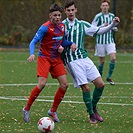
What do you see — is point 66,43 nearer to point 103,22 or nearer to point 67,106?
point 67,106

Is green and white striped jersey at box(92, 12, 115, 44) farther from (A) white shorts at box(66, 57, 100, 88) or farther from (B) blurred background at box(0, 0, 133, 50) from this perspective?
(B) blurred background at box(0, 0, 133, 50)

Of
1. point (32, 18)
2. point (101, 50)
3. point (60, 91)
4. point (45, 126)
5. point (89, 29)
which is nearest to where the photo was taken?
point (45, 126)

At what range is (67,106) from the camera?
9.81 m

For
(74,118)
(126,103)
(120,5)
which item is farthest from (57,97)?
(120,5)

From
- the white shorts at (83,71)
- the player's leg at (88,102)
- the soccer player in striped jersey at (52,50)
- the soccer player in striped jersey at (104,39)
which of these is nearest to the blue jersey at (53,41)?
the soccer player in striped jersey at (52,50)

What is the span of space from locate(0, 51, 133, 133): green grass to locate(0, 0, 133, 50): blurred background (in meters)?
7.55

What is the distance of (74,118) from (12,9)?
661 inches

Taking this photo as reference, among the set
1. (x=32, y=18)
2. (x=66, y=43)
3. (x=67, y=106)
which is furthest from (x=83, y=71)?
(x=32, y=18)

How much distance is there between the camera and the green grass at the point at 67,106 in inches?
305

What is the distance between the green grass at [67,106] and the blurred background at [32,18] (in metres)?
7.55

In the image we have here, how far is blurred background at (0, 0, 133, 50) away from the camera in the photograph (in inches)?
933

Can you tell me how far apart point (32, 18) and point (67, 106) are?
14784 millimetres

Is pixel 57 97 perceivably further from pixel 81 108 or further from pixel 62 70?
pixel 81 108

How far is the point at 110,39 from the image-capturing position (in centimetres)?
1445
